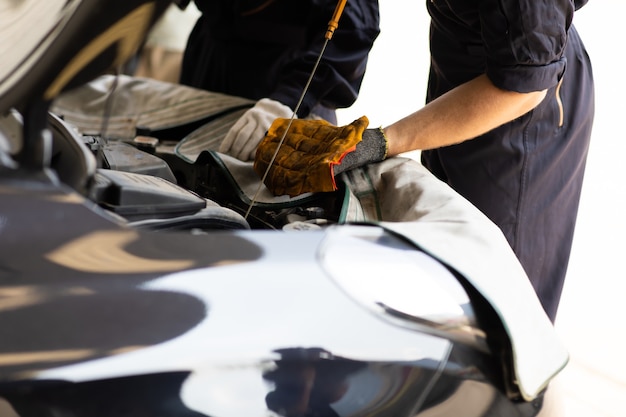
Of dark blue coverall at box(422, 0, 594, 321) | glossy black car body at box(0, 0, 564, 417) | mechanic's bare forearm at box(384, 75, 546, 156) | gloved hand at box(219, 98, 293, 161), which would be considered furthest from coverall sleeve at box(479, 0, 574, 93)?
glossy black car body at box(0, 0, 564, 417)

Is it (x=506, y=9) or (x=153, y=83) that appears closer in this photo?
(x=506, y=9)

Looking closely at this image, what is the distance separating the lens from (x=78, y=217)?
69 cm

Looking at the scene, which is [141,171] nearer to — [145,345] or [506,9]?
[145,345]

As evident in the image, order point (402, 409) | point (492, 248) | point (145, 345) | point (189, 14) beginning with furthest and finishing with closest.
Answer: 1. point (189, 14)
2. point (492, 248)
3. point (402, 409)
4. point (145, 345)

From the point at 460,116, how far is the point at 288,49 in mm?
641

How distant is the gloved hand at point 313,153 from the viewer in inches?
47.6

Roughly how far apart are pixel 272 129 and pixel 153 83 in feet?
1.94

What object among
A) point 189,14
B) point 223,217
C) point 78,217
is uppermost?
point 78,217

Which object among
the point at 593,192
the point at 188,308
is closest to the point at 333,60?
the point at 188,308

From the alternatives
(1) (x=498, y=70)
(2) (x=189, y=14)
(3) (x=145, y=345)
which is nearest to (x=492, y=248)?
(3) (x=145, y=345)

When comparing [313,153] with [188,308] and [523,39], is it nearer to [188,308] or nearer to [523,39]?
[523,39]

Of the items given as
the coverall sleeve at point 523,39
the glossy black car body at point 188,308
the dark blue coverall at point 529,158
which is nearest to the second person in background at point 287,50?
the dark blue coverall at point 529,158

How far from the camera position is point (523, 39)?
51.5 inches

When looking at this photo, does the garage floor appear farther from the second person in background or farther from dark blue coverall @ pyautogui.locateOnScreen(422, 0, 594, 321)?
the second person in background
